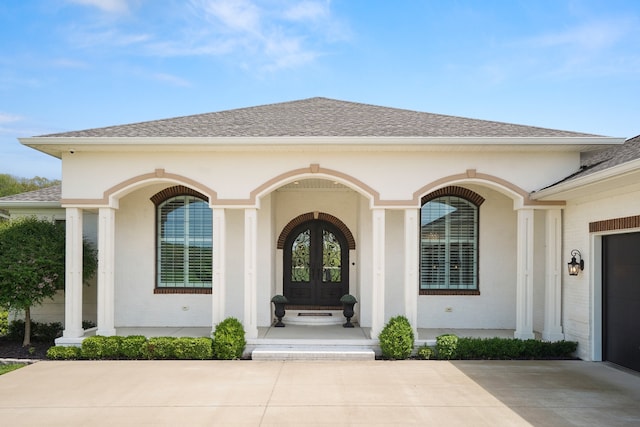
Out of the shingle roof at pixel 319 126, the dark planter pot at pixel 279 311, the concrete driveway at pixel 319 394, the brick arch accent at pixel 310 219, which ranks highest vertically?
the shingle roof at pixel 319 126

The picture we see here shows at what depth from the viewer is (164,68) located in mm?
18234

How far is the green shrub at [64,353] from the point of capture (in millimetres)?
10148

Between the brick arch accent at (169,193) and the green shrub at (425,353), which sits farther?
the brick arch accent at (169,193)

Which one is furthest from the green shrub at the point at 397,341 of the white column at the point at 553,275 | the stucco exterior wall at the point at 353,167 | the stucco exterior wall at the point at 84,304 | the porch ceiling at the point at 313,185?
the stucco exterior wall at the point at 84,304

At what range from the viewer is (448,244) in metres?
12.6

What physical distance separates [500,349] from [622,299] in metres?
2.36

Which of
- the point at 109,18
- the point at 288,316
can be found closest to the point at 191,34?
the point at 109,18

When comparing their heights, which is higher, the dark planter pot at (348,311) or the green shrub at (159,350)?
the dark planter pot at (348,311)

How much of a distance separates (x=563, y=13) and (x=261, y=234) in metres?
9.22

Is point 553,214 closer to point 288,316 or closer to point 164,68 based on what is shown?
point 288,316

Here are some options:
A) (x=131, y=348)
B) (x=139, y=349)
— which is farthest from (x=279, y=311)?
(x=131, y=348)

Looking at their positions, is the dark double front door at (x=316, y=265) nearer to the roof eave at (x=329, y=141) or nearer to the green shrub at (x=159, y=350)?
the roof eave at (x=329, y=141)

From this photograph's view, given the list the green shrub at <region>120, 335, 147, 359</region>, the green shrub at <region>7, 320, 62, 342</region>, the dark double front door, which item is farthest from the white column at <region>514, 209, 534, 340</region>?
the green shrub at <region>7, 320, 62, 342</region>

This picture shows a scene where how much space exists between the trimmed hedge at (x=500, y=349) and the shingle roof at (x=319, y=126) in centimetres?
414
